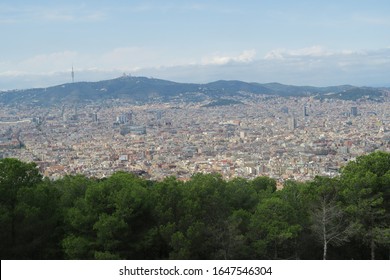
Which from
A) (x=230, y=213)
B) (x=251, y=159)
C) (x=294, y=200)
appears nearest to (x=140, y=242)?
(x=230, y=213)

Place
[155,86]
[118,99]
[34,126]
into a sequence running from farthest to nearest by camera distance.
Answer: [155,86] < [118,99] < [34,126]

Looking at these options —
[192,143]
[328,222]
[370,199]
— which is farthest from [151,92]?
[328,222]

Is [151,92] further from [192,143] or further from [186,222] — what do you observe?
[186,222]

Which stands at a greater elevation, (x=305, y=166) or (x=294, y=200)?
(x=294, y=200)

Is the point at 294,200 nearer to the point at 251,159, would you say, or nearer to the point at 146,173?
the point at 146,173

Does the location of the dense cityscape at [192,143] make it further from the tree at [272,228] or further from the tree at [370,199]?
the tree at [272,228]

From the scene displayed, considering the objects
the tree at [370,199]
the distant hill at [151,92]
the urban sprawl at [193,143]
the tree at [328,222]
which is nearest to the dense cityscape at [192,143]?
the urban sprawl at [193,143]
